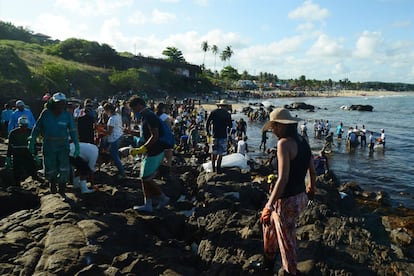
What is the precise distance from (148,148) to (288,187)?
8.72ft

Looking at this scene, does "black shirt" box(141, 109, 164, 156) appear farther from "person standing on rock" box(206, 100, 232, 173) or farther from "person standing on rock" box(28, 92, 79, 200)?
"person standing on rock" box(206, 100, 232, 173)

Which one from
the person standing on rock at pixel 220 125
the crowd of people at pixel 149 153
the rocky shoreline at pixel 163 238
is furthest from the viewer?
the person standing on rock at pixel 220 125

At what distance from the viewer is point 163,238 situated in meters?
5.46

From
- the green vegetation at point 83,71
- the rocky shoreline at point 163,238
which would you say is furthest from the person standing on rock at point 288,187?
the green vegetation at point 83,71

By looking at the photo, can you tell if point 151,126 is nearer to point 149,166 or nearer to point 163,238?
point 149,166

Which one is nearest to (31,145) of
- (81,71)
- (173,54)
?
(81,71)

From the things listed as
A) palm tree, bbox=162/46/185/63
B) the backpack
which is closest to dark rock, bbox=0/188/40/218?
the backpack

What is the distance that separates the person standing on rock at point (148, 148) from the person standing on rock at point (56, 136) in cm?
113

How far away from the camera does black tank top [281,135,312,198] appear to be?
12.3ft

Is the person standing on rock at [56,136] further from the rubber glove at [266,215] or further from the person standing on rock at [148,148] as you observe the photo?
the rubber glove at [266,215]

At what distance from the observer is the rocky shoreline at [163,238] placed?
414 cm

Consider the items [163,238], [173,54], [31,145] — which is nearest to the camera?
[163,238]

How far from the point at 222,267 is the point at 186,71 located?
60.4 m

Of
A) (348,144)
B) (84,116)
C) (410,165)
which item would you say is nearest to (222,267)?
(84,116)
